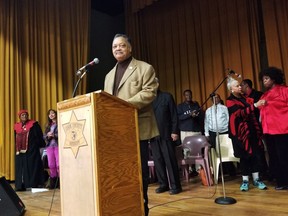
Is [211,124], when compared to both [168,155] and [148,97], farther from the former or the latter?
[148,97]

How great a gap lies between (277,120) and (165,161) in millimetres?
1304

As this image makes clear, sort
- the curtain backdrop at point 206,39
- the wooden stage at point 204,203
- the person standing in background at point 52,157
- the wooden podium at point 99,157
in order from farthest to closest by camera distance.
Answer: the curtain backdrop at point 206,39 → the person standing in background at point 52,157 → the wooden stage at point 204,203 → the wooden podium at point 99,157

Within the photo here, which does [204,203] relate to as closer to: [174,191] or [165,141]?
[174,191]

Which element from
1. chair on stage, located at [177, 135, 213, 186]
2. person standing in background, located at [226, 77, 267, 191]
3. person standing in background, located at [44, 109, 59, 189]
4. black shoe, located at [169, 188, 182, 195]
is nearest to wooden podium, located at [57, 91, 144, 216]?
black shoe, located at [169, 188, 182, 195]

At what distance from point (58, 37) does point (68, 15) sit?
1.87 ft

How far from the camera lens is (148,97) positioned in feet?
6.57

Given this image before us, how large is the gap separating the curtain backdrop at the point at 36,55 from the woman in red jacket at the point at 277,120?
4170 millimetres

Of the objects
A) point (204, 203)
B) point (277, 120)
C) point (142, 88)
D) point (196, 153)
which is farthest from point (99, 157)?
point (196, 153)

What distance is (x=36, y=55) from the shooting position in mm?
6121

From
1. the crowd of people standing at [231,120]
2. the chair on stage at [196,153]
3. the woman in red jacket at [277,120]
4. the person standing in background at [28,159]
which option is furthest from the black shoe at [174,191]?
the person standing in background at [28,159]

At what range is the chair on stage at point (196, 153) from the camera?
4004mm

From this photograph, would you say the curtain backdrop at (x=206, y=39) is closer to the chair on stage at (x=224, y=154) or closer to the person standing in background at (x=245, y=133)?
the chair on stage at (x=224, y=154)

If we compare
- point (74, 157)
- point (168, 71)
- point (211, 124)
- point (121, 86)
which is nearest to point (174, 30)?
point (168, 71)

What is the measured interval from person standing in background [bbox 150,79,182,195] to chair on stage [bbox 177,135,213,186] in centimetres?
47
